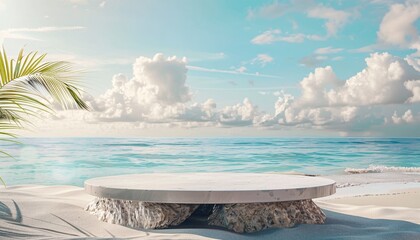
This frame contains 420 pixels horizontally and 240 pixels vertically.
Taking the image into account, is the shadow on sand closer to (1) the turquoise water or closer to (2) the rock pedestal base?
(2) the rock pedestal base

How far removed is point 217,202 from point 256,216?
48 cm

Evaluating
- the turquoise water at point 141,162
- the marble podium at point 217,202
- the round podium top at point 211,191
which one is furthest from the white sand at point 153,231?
the turquoise water at point 141,162

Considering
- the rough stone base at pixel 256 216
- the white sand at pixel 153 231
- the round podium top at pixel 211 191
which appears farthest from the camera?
the rough stone base at pixel 256 216

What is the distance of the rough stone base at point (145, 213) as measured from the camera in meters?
4.30

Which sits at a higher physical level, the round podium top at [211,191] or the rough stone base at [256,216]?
the round podium top at [211,191]

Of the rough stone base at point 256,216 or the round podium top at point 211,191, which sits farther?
the rough stone base at point 256,216

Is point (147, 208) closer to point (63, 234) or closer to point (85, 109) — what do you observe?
point (63, 234)

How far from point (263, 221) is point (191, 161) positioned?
1742 cm

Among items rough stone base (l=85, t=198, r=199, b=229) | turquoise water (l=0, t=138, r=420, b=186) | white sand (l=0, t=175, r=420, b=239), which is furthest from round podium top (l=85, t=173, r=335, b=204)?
turquoise water (l=0, t=138, r=420, b=186)

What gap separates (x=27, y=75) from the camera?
400 centimetres

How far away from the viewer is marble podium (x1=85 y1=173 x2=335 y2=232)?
4008 millimetres

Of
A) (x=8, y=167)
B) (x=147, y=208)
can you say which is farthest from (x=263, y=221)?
(x=8, y=167)

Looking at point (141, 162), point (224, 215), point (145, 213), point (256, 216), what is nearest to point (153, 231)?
point (145, 213)

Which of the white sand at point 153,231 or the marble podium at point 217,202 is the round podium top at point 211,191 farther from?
the white sand at point 153,231
